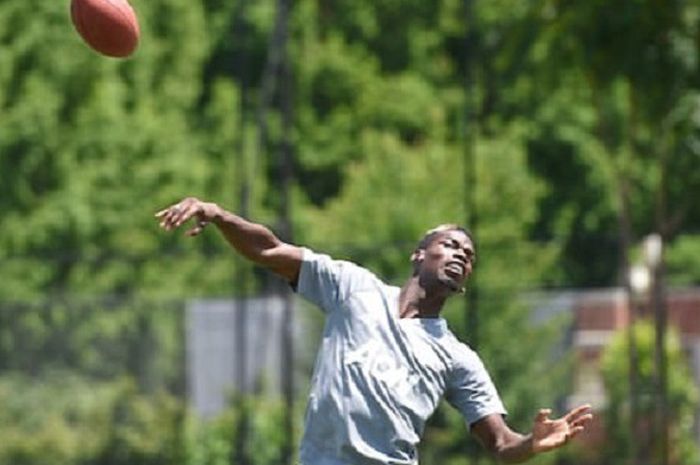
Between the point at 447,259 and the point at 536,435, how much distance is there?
2.39 ft

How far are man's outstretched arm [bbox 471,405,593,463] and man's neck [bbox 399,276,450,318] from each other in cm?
46

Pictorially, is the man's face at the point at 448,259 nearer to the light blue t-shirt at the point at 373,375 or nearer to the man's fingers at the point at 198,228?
the light blue t-shirt at the point at 373,375

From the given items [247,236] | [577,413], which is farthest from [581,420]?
[247,236]

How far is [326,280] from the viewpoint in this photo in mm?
9820

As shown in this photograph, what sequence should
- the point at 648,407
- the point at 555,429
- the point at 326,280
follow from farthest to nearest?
the point at 648,407
the point at 326,280
the point at 555,429

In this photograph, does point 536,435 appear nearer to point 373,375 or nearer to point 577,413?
point 577,413

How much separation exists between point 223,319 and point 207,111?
14.5 meters

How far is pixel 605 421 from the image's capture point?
22531 millimetres

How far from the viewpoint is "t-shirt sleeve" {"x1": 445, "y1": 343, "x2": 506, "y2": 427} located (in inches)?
387

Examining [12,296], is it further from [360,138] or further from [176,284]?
[360,138]

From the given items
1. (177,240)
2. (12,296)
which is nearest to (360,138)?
(177,240)

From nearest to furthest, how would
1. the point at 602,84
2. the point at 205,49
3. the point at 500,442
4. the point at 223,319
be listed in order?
the point at 500,442 → the point at 602,84 → the point at 223,319 → the point at 205,49

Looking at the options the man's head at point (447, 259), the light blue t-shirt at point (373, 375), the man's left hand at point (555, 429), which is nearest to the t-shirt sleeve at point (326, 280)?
the light blue t-shirt at point (373, 375)

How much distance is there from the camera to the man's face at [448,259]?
31.8 ft
